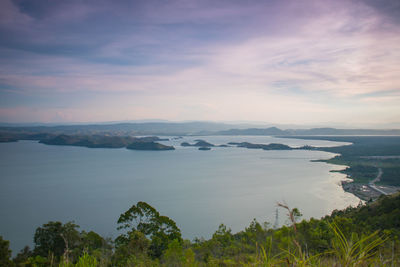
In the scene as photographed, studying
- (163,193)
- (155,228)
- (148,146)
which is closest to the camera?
(155,228)

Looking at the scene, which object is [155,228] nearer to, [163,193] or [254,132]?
[163,193]

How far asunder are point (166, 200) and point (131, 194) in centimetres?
439

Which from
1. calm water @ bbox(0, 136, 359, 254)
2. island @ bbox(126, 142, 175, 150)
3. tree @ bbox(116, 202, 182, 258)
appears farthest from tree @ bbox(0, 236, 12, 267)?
island @ bbox(126, 142, 175, 150)

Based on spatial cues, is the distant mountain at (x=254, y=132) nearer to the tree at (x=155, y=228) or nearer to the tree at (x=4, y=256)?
the tree at (x=155, y=228)

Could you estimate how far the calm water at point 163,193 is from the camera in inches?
800

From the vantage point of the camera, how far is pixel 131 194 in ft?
88.8

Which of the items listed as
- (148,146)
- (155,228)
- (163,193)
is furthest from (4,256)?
(148,146)

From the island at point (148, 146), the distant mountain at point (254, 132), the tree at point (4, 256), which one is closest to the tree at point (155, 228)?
the tree at point (4, 256)

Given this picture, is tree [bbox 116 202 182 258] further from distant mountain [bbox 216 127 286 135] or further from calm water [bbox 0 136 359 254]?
distant mountain [bbox 216 127 286 135]

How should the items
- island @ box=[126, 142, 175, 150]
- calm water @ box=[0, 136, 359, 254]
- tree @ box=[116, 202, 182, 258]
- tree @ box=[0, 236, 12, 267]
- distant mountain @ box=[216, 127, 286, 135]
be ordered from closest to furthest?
tree @ box=[0, 236, 12, 267] → tree @ box=[116, 202, 182, 258] → calm water @ box=[0, 136, 359, 254] → island @ box=[126, 142, 175, 150] → distant mountain @ box=[216, 127, 286, 135]

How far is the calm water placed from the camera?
66.7 ft

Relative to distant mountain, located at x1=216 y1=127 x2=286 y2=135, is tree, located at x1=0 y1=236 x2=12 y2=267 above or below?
below

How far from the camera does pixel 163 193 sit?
2758cm

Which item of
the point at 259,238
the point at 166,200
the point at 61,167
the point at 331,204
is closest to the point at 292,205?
the point at 331,204
